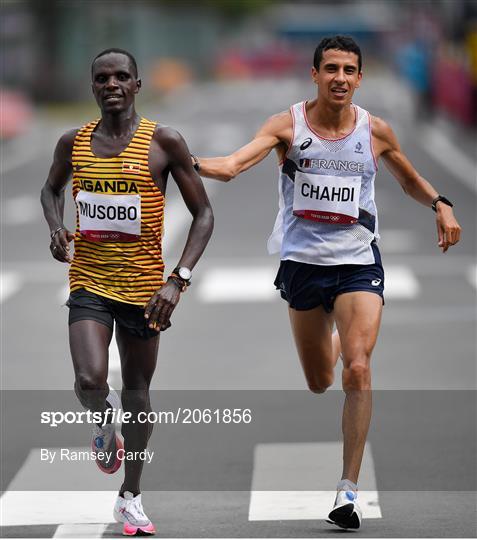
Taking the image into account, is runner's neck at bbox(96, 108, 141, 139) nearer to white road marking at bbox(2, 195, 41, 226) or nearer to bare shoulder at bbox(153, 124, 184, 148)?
bare shoulder at bbox(153, 124, 184, 148)

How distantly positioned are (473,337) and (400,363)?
1439 millimetres

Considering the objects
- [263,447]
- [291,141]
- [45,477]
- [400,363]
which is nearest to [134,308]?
[291,141]

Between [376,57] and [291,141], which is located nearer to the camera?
[291,141]

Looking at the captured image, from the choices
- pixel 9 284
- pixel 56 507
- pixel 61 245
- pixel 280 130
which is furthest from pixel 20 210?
pixel 61 245

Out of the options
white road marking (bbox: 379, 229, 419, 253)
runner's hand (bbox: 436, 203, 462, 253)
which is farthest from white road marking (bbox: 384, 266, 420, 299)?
runner's hand (bbox: 436, 203, 462, 253)

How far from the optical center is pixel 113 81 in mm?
7293

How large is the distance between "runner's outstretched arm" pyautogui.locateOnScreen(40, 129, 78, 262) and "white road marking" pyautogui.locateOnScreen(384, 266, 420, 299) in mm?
8982

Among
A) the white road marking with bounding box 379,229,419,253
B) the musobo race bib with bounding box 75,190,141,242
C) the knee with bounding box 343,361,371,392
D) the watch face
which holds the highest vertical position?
the white road marking with bounding box 379,229,419,253

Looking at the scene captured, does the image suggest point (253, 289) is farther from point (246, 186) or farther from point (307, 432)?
point (246, 186)

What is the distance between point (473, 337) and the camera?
1394 centimetres

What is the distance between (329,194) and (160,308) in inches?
43.0

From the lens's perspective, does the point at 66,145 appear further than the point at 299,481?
No

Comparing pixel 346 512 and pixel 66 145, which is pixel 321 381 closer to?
pixel 346 512

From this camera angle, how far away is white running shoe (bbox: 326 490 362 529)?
293 inches
